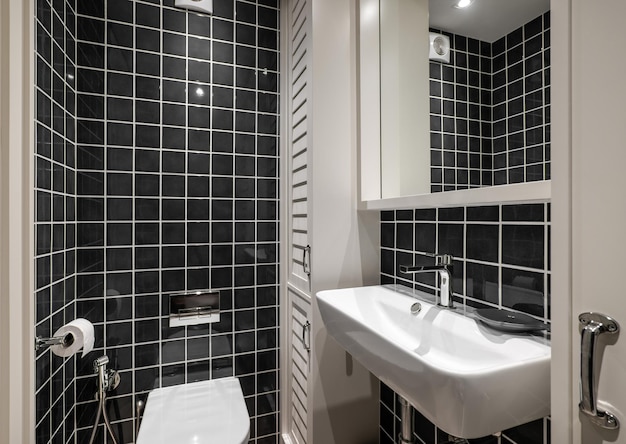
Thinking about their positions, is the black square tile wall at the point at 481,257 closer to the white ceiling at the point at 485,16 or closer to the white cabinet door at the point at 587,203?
the white cabinet door at the point at 587,203

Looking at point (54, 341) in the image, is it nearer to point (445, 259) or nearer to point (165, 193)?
point (165, 193)

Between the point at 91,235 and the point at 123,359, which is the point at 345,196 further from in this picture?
the point at 123,359

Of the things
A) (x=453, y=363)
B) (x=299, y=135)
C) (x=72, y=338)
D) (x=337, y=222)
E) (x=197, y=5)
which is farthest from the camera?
(x=197, y=5)

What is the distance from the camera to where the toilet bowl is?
4.01ft

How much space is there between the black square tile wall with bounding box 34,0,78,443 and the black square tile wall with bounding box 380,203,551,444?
1199 mm

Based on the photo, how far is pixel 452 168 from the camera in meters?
1.04

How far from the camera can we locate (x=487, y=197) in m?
0.79

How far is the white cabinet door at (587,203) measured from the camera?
508 mm

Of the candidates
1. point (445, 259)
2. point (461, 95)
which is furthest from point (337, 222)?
point (461, 95)

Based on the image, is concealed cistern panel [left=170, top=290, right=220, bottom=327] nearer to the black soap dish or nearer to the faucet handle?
the faucet handle

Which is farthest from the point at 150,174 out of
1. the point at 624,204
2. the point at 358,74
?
the point at 624,204

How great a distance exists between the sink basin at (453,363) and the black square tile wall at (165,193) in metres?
0.81

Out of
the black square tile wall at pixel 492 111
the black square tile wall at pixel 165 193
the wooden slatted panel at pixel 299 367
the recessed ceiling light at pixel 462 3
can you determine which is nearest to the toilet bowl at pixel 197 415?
the black square tile wall at pixel 165 193
